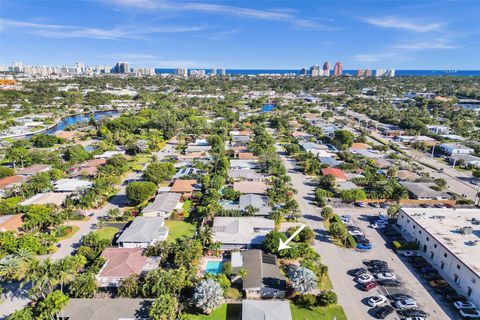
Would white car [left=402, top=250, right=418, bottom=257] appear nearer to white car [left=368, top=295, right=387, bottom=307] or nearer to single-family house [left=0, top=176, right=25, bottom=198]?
white car [left=368, top=295, right=387, bottom=307]

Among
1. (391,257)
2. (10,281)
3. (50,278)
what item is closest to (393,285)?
(391,257)

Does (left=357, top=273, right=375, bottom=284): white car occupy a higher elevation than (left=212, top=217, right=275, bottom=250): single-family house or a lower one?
lower

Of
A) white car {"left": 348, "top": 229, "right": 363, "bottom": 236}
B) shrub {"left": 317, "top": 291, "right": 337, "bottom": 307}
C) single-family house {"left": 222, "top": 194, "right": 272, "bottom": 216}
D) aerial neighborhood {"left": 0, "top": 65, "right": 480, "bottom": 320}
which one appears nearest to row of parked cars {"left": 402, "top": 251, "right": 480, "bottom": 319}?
aerial neighborhood {"left": 0, "top": 65, "right": 480, "bottom": 320}

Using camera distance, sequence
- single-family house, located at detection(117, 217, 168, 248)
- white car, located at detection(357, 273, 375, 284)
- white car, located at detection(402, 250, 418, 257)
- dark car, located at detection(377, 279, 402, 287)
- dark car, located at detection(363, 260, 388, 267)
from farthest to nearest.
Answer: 1. single-family house, located at detection(117, 217, 168, 248)
2. white car, located at detection(402, 250, 418, 257)
3. dark car, located at detection(363, 260, 388, 267)
4. white car, located at detection(357, 273, 375, 284)
5. dark car, located at detection(377, 279, 402, 287)

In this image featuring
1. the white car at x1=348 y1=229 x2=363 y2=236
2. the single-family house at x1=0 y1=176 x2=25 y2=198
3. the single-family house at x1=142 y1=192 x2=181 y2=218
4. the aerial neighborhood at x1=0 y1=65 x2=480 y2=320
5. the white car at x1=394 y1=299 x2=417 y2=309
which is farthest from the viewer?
the single-family house at x1=0 y1=176 x2=25 y2=198

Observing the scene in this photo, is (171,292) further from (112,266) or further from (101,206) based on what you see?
(101,206)

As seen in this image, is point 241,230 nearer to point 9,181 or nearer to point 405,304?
point 405,304
